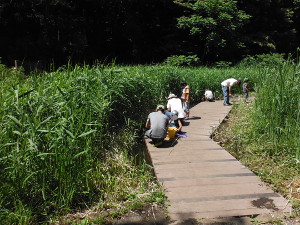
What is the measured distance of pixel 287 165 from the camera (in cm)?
474

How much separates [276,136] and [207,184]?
1.86 meters

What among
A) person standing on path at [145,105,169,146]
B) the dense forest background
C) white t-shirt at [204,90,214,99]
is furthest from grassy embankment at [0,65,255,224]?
the dense forest background

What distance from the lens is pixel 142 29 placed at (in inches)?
1065

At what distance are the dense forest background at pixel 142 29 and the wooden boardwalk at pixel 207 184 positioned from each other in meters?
16.3

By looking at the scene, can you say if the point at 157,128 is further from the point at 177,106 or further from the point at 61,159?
the point at 61,159

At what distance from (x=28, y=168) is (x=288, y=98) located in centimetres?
425

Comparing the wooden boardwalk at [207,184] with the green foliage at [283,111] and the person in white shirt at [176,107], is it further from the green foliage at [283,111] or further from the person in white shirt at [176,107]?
the person in white shirt at [176,107]

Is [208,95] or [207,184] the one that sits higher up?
[208,95]

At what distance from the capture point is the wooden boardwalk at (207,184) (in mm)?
3512

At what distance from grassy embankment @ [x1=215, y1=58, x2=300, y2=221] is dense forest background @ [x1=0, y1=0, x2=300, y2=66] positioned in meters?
16.1

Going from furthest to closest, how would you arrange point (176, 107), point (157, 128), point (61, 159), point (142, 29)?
1. point (142, 29)
2. point (176, 107)
3. point (157, 128)
4. point (61, 159)

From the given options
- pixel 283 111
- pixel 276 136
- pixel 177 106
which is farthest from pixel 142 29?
pixel 276 136

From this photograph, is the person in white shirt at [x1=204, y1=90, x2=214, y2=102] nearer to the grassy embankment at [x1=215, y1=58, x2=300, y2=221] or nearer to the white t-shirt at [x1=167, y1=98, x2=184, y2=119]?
the white t-shirt at [x1=167, y1=98, x2=184, y2=119]

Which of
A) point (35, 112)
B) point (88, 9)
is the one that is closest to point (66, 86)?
point (35, 112)
